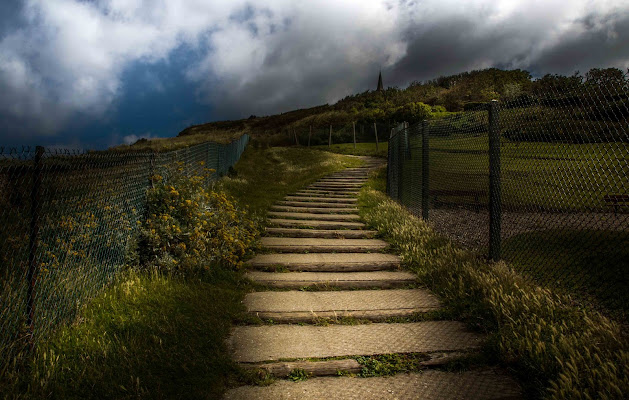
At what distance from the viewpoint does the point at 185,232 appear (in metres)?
5.62

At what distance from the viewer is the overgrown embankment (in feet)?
9.27

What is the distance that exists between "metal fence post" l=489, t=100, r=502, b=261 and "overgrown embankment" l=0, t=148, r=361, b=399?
3.48 metres

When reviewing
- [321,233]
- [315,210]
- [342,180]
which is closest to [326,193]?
[315,210]

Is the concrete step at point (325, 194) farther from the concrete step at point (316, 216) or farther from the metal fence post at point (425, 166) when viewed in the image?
the metal fence post at point (425, 166)

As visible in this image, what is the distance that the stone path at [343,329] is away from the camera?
9.74 ft

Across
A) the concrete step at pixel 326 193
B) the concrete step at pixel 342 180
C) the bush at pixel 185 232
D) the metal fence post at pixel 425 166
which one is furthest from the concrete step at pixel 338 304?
the concrete step at pixel 342 180

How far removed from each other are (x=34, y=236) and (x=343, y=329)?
3.08m

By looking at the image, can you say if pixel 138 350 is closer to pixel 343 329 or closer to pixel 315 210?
pixel 343 329

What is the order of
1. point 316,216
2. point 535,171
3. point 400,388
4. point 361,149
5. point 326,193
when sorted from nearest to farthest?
point 400,388 < point 535,171 < point 316,216 < point 326,193 < point 361,149

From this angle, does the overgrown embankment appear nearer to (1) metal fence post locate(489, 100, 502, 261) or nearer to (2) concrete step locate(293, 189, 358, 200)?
(1) metal fence post locate(489, 100, 502, 261)

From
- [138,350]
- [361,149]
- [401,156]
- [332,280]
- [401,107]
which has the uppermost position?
[401,107]

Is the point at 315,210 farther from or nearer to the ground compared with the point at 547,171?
nearer to the ground

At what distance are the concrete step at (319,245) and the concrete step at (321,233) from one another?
0.31 m

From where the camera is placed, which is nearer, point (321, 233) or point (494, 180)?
point (494, 180)
